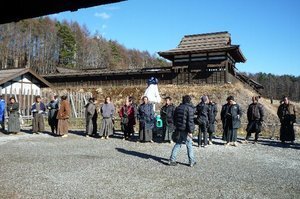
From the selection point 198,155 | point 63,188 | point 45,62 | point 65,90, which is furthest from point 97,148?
point 45,62

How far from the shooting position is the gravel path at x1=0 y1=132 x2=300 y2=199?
5.79 meters

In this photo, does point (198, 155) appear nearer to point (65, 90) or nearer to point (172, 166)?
point (172, 166)

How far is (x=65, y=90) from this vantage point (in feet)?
106

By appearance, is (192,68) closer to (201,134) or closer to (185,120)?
(201,134)

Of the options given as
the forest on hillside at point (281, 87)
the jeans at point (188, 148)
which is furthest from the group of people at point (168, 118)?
the forest on hillside at point (281, 87)

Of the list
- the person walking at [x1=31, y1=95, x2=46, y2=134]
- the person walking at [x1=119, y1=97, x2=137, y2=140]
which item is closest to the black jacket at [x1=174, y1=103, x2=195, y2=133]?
the person walking at [x1=119, y1=97, x2=137, y2=140]

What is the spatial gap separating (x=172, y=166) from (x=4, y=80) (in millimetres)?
14294

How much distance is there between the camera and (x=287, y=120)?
12.5m

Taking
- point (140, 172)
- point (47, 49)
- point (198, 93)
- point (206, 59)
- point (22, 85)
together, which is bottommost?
point (140, 172)

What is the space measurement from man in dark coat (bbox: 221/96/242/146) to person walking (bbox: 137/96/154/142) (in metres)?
2.85

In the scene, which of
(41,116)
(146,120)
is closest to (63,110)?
(41,116)

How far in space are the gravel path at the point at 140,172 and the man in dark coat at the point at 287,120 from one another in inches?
35.3

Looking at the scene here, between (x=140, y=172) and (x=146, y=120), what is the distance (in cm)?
525

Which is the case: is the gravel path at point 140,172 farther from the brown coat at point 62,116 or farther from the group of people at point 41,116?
the group of people at point 41,116
